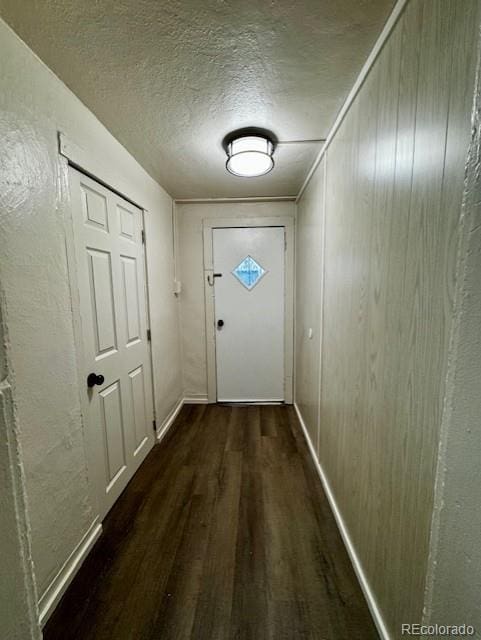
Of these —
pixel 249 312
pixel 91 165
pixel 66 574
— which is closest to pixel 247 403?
pixel 249 312

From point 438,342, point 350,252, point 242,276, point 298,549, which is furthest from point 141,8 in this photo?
point 298,549

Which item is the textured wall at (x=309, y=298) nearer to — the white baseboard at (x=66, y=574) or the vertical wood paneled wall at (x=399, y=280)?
the vertical wood paneled wall at (x=399, y=280)

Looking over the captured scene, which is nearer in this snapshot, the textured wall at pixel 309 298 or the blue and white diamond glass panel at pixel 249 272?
the textured wall at pixel 309 298

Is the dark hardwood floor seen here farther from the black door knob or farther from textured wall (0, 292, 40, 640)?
textured wall (0, 292, 40, 640)

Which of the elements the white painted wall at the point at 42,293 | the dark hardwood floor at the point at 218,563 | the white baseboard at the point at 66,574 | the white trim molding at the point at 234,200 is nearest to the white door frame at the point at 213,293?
the white trim molding at the point at 234,200

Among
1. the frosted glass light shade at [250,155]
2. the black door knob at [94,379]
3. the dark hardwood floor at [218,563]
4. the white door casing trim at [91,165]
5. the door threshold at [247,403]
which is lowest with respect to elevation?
the dark hardwood floor at [218,563]

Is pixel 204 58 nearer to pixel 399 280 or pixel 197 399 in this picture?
pixel 399 280

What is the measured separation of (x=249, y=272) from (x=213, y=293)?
1.51 ft

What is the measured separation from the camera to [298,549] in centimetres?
133

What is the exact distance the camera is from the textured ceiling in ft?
2.96

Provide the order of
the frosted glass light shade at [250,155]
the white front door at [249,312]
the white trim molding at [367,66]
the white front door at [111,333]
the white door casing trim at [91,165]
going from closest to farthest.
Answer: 1. the white trim molding at [367,66]
2. the white door casing trim at [91,165]
3. the white front door at [111,333]
4. the frosted glass light shade at [250,155]
5. the white front door at [249,312]

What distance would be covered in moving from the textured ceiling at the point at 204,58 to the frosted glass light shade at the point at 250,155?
0.09 m

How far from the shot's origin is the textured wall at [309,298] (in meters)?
1.92

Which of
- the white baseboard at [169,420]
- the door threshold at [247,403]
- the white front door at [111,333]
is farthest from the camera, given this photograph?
the door threshold at [247,403]
